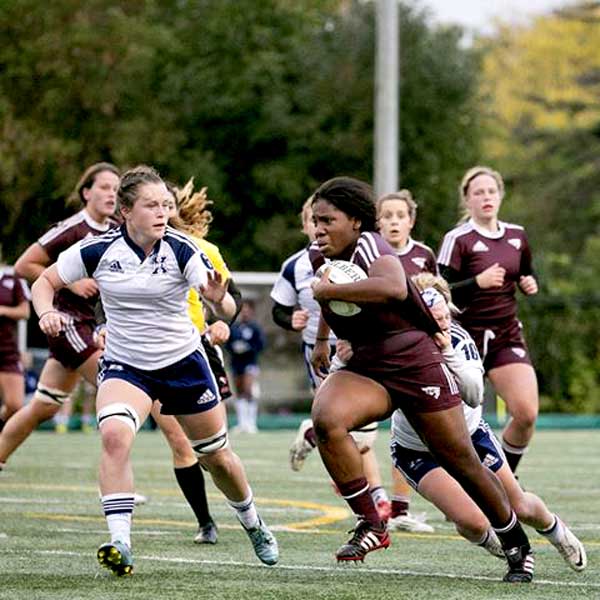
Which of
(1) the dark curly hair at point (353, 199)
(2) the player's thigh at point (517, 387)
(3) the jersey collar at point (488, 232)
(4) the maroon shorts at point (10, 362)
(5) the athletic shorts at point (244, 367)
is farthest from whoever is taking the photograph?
(5) the athletic shorts at point (244, 367)

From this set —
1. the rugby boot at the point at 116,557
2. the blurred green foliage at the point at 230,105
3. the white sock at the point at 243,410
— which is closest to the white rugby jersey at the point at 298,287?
the rugby boot at the point at 116,557

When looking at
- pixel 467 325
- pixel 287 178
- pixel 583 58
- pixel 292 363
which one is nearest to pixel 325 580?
pixel 467 325

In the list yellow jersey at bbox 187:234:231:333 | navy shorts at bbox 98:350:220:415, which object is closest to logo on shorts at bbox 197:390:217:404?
navy shorts at bbox 98:350:220:415

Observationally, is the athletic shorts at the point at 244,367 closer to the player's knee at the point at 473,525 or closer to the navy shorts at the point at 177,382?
the navy shorts at the point at 177,382

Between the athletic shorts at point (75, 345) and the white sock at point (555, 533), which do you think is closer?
the white sock at point (555, 533)

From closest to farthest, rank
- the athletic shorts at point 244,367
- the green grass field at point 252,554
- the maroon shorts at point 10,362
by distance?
1. the green grass field at point 252,554
2. the maroon shorts at point 10,362
3. the athletic shorts at point 244,367

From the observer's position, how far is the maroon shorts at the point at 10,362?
1410cm

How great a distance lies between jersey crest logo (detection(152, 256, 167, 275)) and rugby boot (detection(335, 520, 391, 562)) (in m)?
1.45

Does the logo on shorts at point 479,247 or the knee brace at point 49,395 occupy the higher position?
the logo on shorts at point 479,247

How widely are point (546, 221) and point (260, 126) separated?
Answer: 8906 millimetres

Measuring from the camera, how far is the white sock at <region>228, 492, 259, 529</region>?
312 inches

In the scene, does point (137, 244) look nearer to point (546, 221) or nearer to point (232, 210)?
point (232, 210)

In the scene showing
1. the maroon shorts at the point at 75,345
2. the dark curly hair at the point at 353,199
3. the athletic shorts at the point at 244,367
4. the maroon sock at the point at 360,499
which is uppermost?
the dark curly hair at the point at 353,199

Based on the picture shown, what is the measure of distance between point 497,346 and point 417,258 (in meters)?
1.07
